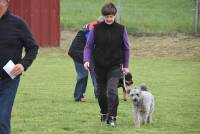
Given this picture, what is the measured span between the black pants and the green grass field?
0.36 metres

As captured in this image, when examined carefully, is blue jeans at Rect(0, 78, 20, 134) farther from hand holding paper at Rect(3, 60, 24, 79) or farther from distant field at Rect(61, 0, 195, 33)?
distant field at Rect(61, 0, 195, 33)

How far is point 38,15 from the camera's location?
Answer: 31297 mm

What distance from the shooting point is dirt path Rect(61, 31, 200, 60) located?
2981 centimetres

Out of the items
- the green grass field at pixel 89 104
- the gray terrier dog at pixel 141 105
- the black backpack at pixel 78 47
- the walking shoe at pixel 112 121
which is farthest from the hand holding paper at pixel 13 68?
the black backpack at pixel 78 47

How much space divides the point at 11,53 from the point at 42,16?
23.4 meters

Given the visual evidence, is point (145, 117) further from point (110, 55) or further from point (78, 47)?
point (78, 47)

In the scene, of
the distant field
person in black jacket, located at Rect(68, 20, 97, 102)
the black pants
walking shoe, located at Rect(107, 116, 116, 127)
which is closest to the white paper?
the black pants

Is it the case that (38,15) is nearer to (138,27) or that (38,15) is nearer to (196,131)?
(138,27)

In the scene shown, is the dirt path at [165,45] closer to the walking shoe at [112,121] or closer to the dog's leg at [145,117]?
the dog's leg at [145,117]

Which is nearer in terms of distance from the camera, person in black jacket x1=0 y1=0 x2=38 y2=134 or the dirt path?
person in black jacket x1=0 y1=0 x2=38 y2=134

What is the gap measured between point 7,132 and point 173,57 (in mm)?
21641

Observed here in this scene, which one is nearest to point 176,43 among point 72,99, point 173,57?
point 173,57

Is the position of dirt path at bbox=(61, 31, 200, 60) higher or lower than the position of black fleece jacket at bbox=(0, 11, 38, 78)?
lower

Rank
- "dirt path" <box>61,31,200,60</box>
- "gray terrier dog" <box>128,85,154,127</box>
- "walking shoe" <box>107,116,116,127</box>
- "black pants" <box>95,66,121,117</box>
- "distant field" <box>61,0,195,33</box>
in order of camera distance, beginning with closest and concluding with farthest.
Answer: "black pants" <box>95,66,121,117</box> → "walking shoe" <box>107,116,116,127</box> → "gray terrier dog" <box>128,85,154,127</box> → "dirt path" <box>61,31,200,60</box> → "distant field" <box>61,0,195,33</box>
